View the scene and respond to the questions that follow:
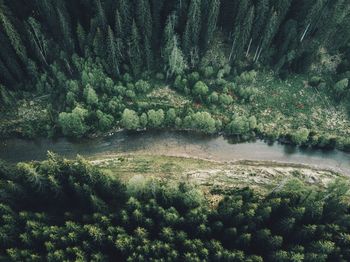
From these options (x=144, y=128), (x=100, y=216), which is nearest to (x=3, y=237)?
(x=100, y=216)

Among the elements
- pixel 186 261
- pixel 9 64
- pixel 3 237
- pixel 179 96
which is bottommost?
pixel 186 261

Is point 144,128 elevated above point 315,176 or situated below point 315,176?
above

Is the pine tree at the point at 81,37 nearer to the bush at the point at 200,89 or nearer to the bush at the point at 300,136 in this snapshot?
the bush at the point at 200,89

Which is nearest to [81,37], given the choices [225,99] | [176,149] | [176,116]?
[176,116]

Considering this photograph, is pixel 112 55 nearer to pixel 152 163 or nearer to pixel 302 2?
pixel 152 163

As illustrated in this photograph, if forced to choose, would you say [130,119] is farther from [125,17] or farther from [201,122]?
[125,17]

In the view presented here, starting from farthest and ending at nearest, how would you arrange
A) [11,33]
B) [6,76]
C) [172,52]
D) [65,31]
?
1. [172,52]
2. [65,31]
3. [6,76]
4. [11,33]
